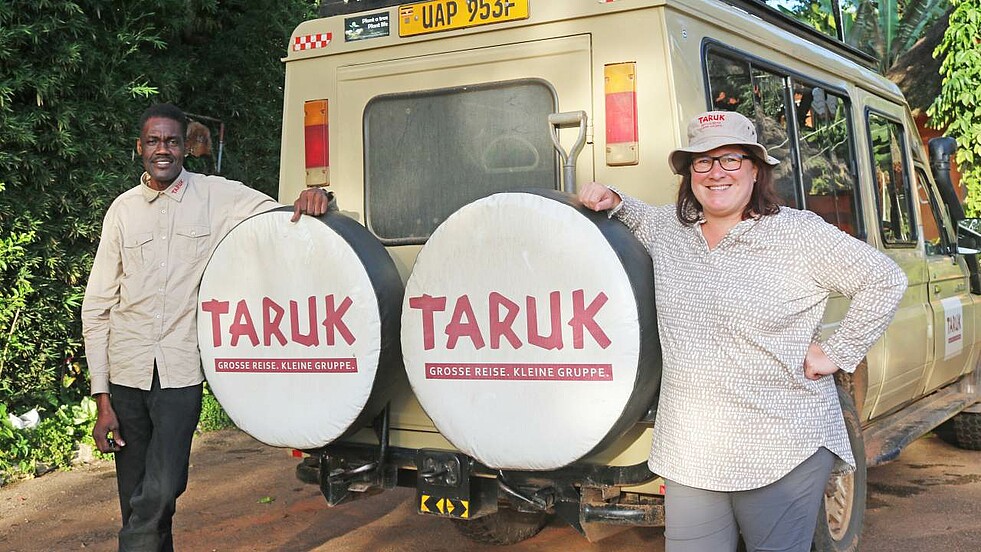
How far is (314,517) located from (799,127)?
125 inches

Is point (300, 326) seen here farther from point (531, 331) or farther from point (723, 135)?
point (723, 135)

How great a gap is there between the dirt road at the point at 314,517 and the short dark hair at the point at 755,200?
7.97ft

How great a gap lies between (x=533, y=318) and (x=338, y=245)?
72 centimetres

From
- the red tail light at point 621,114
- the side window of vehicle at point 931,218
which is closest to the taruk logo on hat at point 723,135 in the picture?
the red tail light at point 621,114

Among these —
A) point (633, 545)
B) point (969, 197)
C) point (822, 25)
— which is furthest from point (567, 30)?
point (822, 25)

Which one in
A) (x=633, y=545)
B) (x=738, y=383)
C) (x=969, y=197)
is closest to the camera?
(x=738, y=383)

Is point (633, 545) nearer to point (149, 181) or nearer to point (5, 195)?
point (149, 181)

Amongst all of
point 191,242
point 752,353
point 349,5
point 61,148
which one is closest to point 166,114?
point 191,242

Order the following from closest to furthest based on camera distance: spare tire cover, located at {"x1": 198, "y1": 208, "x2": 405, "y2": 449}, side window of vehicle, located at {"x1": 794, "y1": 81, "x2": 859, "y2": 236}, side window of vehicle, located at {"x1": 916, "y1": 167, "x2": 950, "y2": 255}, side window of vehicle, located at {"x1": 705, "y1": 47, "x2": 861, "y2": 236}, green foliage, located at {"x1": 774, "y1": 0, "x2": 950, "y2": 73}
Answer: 1. spare tire cover, located at {"x1": 198, "y1": 208, "x2": 405, "y2": 449}
2. side window of vehicle, located at {"x1": 705, "y1": 47, "x2": 861, "y2": 236}
3. side window of vehicle, located at {"x1": 794, "y1": 81, "x2": 859, "y2": 236}
4. side window of vehicle, located at {"x1": 916, "y1": 167, "x2": 950, "y2": 255}
5. green foliage, located at {"x1": 774, "y1": 0, "x2": 950, "y2": 73}

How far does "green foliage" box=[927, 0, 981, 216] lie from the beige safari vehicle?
6124 millimetres

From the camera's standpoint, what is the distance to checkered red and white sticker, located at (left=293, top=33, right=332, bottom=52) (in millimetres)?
4273

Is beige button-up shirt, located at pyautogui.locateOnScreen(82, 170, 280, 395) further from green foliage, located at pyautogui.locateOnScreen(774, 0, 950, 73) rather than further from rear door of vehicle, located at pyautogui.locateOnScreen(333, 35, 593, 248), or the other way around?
green foliage, located at pyautogui.locateOnScreen(774, 0, 950, 73)

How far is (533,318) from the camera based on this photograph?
2963mm

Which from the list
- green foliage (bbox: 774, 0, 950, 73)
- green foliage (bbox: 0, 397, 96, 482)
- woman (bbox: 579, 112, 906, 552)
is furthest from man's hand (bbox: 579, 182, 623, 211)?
green foliage (bbox: 774, 0, 950, 73)
